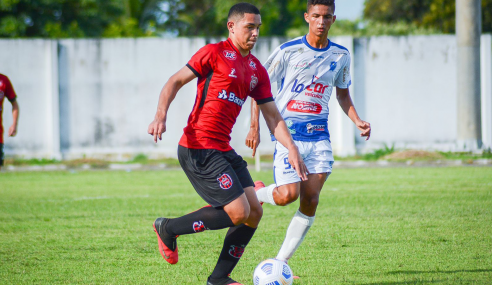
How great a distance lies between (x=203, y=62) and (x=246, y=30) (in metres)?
0.42

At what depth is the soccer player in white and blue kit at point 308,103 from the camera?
17.7 feet

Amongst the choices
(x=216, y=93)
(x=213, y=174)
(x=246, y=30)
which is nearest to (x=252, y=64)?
(x=246, y=30)

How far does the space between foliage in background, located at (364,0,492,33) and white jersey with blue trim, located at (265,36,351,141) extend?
3082cm

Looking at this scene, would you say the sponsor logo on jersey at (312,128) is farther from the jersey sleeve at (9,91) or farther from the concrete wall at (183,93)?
the concrete wall at (183,93)

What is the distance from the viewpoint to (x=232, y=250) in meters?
4.73

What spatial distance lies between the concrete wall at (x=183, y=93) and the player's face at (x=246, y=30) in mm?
14040

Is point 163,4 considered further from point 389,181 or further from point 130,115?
point 389,181

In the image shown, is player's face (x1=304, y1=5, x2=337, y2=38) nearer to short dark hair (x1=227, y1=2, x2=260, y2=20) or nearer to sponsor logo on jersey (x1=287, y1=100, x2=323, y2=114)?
sponsor logo on jersey (x1=287, y1=100, x2=323, y2=114)

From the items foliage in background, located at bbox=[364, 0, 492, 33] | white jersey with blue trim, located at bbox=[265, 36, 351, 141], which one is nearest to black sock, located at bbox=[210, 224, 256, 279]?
white jersey with blue trim, located at bbox=[265, 36, 351, 141]

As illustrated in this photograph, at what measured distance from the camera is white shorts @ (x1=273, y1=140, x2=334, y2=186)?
5410mm

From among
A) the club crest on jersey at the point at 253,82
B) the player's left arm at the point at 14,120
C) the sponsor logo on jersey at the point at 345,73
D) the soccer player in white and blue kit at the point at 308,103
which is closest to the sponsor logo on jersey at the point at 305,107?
the soccer player in white and blue kit at the point at 308,103

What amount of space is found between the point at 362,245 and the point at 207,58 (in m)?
2.73

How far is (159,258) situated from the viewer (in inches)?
225

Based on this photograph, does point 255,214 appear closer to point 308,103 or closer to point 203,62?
point 203,62
